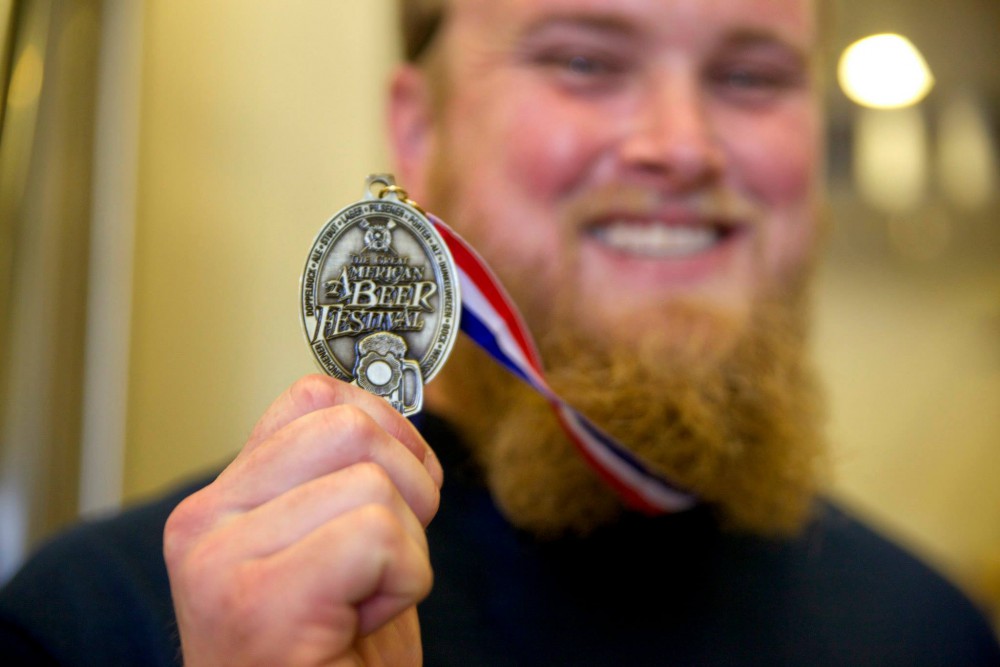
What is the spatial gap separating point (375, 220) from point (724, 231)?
0.50m

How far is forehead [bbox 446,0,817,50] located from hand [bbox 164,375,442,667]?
56cm

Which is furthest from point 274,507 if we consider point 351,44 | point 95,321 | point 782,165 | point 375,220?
point 351,44

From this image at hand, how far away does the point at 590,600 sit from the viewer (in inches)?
28.5

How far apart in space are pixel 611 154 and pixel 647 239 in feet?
0.30

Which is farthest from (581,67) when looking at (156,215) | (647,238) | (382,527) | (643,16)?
(382,527)

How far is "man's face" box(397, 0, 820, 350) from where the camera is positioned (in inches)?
31.7

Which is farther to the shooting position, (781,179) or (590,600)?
(781,179)

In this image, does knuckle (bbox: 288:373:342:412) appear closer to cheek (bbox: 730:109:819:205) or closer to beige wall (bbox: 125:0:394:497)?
beige wall (bbox: 125:0:394:497)

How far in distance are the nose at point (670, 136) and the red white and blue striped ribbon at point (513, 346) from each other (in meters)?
0.26

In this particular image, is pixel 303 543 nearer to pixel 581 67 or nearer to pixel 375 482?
pixel 375 482

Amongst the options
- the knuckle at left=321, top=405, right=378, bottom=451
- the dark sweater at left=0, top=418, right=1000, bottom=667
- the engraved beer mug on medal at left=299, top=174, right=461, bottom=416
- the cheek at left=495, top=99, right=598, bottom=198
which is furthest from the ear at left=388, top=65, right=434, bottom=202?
the knuckle at left=321, top=405, right=378, bottom=451

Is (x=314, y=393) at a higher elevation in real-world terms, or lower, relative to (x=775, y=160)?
lower

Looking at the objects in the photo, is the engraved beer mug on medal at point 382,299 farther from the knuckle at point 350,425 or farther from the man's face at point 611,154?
the man's face at point 611,154

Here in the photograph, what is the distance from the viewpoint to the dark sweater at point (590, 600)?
2.03 ft
